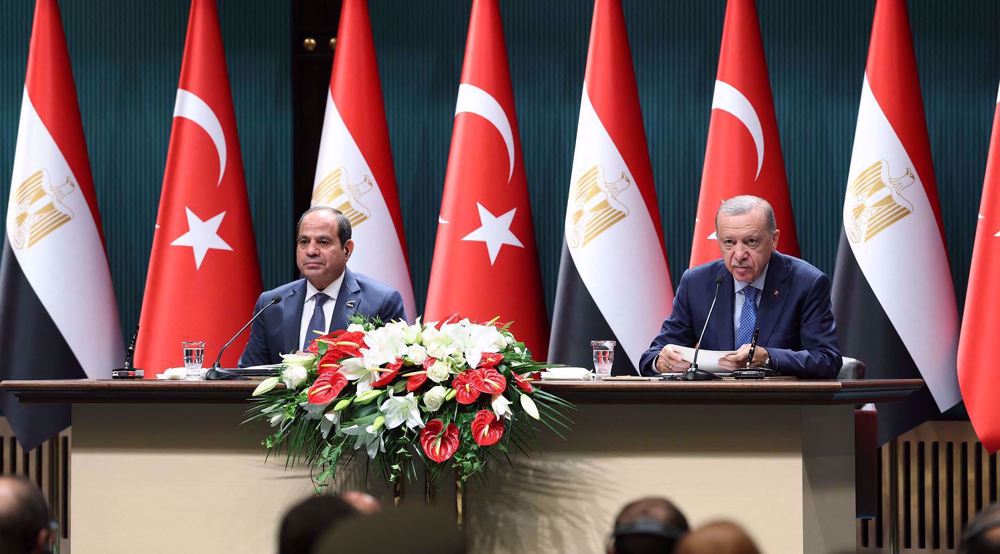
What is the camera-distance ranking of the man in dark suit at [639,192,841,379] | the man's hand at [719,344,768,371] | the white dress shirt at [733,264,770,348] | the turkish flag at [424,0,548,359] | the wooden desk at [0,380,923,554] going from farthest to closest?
1. the turkish flag at [424,0,548,359]
2. the white dress shirt at [733,264,770,348]
3. the man in dark suit at [639,192,841,379]
4. the man's hand at [719,344,768,371]
5. the wooden desk at [0,380,923,554]

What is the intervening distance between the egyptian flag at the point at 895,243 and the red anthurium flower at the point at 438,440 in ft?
10.2

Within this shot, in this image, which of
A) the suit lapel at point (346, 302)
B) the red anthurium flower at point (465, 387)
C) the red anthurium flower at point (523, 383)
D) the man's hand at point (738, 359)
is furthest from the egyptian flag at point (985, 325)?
the red anthurium flower at point (465, 387)

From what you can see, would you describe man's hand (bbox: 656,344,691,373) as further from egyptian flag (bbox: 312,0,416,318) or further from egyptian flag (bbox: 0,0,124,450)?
egyptian flag (bbox: 0,0,124,450)

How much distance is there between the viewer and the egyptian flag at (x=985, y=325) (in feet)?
17.6

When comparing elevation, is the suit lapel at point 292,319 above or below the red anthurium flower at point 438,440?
above

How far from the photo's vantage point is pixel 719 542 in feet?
3.80

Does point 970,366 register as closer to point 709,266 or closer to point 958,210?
point 958,210

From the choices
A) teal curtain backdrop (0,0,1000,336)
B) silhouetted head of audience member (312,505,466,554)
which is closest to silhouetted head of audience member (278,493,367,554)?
silhouetted head of audience member (312,505,466,554)

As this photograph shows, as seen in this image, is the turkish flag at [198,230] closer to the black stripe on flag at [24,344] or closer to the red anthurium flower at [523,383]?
the black stripe on flag at [24,344]

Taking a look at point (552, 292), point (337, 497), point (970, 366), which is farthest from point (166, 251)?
point (337, 497)

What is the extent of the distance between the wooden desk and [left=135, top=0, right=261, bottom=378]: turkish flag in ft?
8.05

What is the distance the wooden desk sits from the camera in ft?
10.1

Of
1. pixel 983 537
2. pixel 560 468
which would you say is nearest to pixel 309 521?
pixel 983 537

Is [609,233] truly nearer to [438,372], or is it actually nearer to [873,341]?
[873,341]
